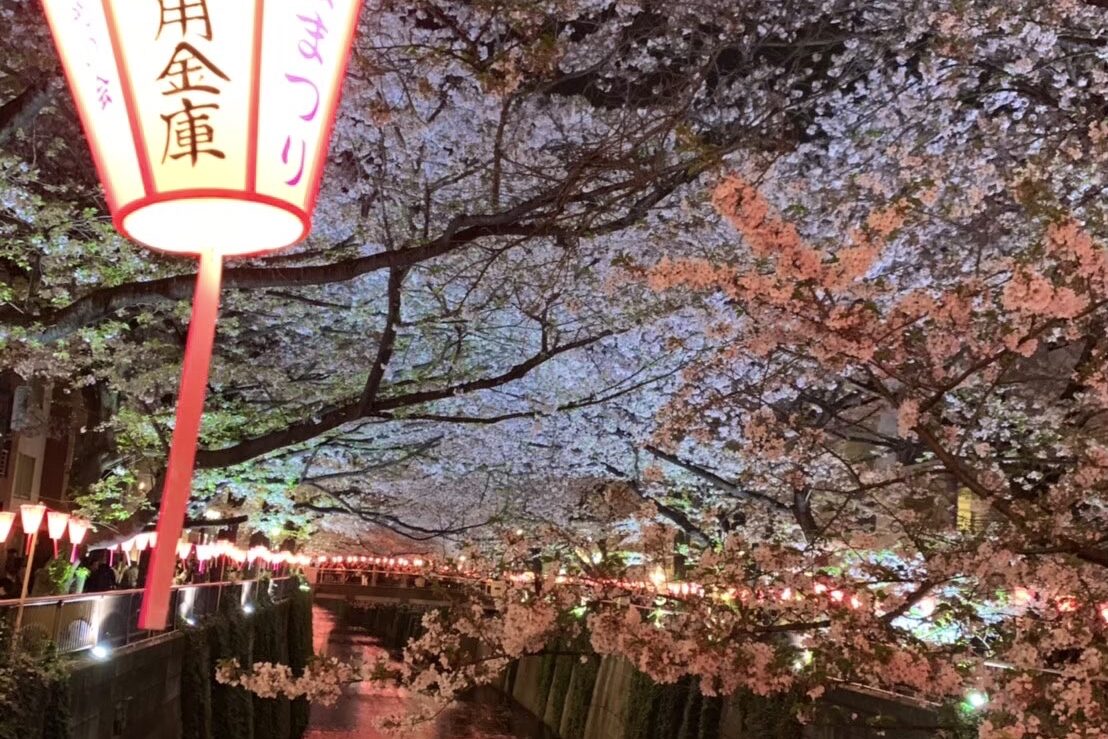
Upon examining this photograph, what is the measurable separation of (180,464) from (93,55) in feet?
4.56

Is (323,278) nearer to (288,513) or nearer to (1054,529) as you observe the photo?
(1054,529)

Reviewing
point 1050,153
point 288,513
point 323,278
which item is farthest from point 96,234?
point 288,513

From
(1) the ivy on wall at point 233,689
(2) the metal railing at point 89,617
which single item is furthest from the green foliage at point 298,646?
(2) the metal railing at point 89,617

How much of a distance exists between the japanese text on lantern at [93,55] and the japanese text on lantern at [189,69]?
0.70 feet

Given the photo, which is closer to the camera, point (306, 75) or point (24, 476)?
point (306, 75)

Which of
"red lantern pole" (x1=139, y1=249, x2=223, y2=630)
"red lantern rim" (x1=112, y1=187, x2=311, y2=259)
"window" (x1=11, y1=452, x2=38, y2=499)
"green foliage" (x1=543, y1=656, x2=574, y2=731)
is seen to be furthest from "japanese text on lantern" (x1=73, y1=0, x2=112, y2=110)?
"window" (x1=11, y1=452, x2=38, y2=499)

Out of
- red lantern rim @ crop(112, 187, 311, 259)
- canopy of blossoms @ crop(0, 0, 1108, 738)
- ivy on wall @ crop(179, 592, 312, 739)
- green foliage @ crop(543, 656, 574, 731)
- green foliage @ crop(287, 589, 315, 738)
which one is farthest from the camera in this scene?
green foliage @ crop(543, 656, 574, 731)

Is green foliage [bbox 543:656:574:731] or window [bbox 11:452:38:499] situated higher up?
window [bbox 11:452:38:499]

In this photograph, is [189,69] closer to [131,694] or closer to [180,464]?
[180,464]

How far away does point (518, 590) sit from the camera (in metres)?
8.88

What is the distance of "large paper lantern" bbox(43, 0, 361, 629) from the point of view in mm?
2756

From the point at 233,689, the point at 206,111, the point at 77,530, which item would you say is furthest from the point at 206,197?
the point at 233,689

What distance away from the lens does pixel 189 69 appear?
9.39ft

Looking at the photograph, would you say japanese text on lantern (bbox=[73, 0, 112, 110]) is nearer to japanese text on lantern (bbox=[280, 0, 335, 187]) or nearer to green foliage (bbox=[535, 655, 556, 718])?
japanese text on lantern (bbox=[280, 0, 335, 187])
